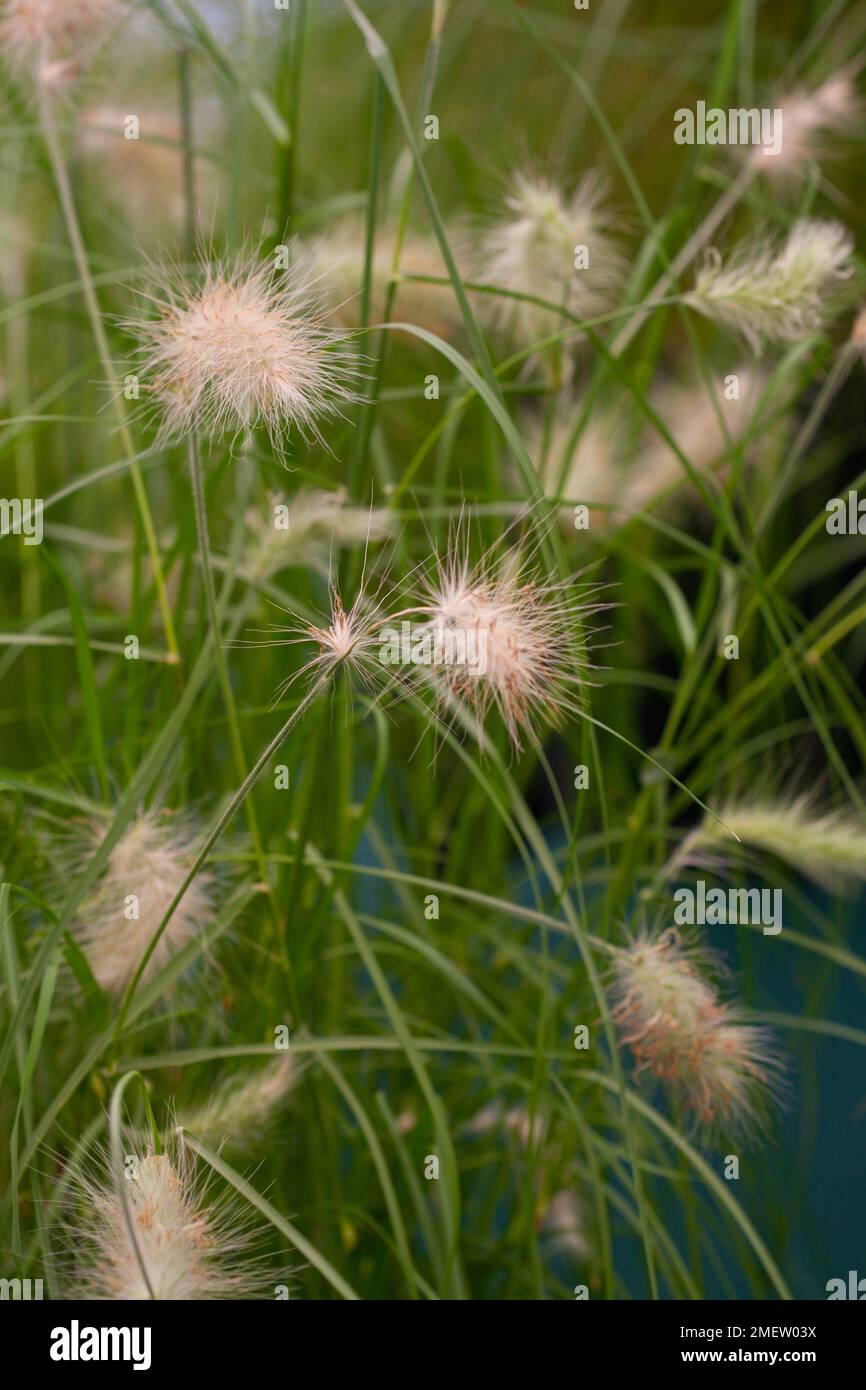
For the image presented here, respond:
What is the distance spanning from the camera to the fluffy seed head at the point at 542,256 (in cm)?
51

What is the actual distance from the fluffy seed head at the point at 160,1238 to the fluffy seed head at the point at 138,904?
83mm

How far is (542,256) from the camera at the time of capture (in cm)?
53

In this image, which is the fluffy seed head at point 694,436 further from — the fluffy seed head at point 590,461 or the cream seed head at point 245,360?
the cream seed head at point 245,360

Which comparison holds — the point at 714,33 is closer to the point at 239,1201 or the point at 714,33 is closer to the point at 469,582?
the point at 469,582

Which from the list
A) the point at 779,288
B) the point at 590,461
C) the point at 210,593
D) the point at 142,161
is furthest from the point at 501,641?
the point at 142,161

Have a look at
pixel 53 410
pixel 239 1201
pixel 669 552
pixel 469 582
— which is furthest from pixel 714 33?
pixel 239 1201

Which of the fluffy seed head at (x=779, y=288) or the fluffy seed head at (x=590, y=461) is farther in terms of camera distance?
the fluffy seed head at (x=590, y=461)

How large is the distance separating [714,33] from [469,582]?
664 mm

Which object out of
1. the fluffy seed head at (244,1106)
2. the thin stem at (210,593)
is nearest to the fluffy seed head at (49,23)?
the thin stem at (210,593)

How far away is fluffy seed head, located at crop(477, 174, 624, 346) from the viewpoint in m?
0.51

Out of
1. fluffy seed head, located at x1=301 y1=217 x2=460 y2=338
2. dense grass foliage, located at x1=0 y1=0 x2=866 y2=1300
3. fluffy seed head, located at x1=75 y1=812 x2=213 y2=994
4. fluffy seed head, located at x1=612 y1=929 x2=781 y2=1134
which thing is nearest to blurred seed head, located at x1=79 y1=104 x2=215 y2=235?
dense grass foliage, located at x1=0 y1=0 x2=866 y2=1300

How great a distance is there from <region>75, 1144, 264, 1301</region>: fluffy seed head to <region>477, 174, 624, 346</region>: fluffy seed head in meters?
0.35

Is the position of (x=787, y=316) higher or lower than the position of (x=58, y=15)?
lower
